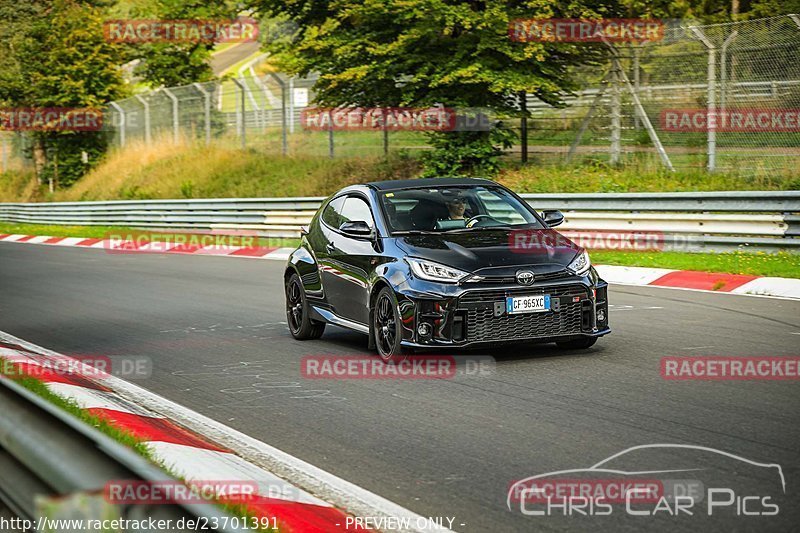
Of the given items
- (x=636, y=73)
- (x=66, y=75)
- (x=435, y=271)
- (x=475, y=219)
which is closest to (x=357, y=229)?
(x=475, y=219)

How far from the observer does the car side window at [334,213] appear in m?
11.3

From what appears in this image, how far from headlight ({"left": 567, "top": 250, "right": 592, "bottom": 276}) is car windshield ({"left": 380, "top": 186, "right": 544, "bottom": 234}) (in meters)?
0.86

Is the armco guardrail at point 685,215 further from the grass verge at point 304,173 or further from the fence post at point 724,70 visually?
the fence post at point 724,70

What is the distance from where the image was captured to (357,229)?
10.2 m

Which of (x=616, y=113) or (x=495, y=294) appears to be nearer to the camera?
(x=495, y=294)

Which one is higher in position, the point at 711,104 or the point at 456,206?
the point at 711,104

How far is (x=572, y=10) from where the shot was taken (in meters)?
23.1

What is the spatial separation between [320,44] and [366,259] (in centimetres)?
1614

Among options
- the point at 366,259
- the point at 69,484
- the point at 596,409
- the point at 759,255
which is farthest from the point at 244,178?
the point at 69,484

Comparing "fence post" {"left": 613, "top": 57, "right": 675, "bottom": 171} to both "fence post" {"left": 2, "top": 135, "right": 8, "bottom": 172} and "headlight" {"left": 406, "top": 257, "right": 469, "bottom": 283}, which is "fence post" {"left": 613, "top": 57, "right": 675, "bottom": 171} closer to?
"headlight" {"left": 406, "top": 257, "right": 469, "bottom": 283}

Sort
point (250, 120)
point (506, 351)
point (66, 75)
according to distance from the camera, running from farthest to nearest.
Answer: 1. point (66, 75)
2. point (250, 120)
3. point (506, 351)

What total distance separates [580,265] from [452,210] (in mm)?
1411

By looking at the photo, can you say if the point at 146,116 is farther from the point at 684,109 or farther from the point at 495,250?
the point at 495,250

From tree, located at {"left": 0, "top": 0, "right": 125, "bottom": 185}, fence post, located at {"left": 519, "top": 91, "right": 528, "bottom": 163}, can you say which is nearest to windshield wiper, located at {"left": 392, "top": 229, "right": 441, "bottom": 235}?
fence post, located at {"left": 519, "top": 91, "right": 528, "bottom": 163}
